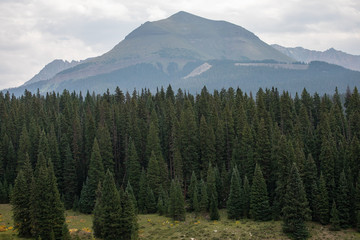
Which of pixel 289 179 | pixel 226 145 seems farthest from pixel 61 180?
pixel 289 179

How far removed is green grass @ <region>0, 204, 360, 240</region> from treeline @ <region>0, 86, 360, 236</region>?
282 cm

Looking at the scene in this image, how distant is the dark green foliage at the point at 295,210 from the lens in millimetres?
52531

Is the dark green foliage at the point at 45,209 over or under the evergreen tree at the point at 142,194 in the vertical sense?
over

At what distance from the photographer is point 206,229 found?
2203 inches

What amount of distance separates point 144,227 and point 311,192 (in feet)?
96.0

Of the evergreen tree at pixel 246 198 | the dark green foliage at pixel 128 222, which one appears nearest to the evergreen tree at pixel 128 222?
the dark green foliage at pixel 128 222

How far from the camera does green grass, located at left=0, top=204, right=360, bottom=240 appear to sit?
172 ft

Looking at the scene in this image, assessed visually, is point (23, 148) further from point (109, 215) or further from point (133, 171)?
point (109, 215)

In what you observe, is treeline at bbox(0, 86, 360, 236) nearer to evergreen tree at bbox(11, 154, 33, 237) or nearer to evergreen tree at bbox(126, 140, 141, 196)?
evergreen tree at bbox(126, 140, 141, 196)

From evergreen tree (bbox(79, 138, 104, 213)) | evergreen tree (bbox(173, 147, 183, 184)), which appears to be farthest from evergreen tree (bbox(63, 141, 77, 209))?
evergreen tree (bbox(173, 147, 183, 184))

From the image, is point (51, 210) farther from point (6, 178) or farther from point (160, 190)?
point (6, 178)

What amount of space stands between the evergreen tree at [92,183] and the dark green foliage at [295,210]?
3912 centimetres

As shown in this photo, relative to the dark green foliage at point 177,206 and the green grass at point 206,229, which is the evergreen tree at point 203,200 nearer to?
the green grass at point 206,229

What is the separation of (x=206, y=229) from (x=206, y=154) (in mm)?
26473
